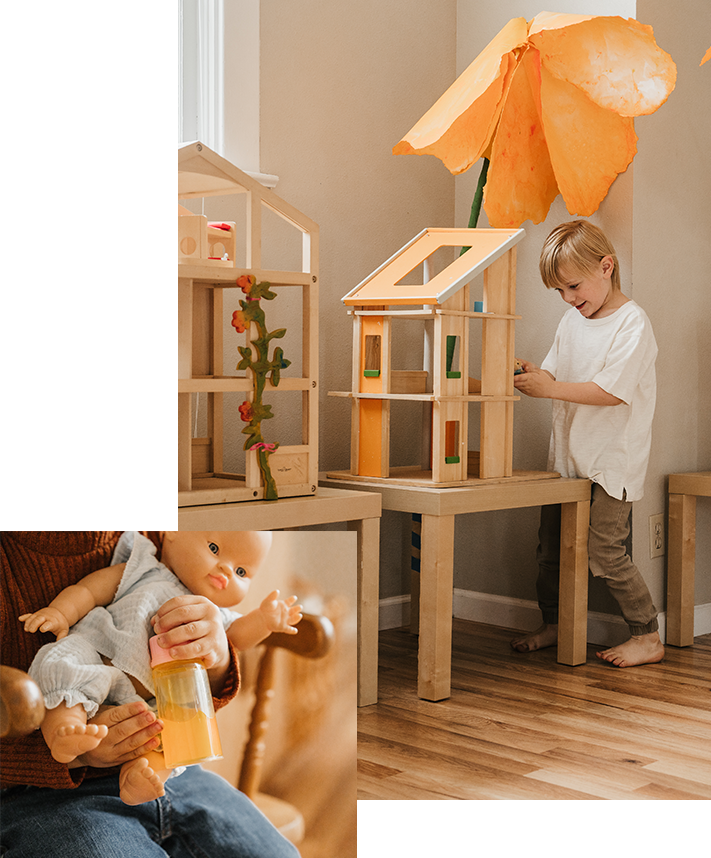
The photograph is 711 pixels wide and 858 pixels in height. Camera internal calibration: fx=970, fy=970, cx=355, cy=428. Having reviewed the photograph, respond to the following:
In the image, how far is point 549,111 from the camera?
2.07m

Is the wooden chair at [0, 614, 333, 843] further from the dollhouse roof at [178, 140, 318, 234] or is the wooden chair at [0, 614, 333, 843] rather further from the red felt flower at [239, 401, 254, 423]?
the dollhouse roof at [178, 140, 318, 234]

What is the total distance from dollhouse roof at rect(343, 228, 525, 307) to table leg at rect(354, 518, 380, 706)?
440 mm

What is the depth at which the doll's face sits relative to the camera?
85 centimetres

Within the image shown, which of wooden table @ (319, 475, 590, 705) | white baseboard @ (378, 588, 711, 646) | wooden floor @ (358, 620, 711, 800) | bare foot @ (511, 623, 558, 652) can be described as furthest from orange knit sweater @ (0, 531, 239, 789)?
white baseboard @ (378, 588, 711, 646)

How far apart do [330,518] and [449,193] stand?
117 centimetres

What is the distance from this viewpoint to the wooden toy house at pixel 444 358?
1.88 meters

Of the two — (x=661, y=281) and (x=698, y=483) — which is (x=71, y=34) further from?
(x=698, y=483)

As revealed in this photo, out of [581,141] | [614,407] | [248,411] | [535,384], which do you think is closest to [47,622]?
[248,411]

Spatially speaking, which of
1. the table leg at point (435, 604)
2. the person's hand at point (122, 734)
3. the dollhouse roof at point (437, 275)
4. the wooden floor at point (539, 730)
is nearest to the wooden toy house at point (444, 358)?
the dollhouse roof at point (437, 275)

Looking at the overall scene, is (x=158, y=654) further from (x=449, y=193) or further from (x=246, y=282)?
(x=449, y=193)

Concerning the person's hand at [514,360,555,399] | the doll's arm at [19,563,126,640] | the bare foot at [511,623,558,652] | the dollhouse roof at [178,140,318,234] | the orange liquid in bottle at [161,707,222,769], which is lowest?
the bare foot at [511,623,558,652]

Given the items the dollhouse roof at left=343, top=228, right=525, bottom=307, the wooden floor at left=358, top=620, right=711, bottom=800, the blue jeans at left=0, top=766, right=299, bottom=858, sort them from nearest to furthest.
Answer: the blue jeans at left=0, top=766, right=299, bottom=858, the wooden floor at left=358, top=620, right=711, bottom=800, the dollhouse roof at left=343, top=228, right=525, bottom=307

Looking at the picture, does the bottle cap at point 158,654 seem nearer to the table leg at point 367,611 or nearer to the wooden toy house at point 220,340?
the wooden toy house at point 220,340

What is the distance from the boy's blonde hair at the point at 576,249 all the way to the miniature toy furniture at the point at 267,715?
4.60 feet
